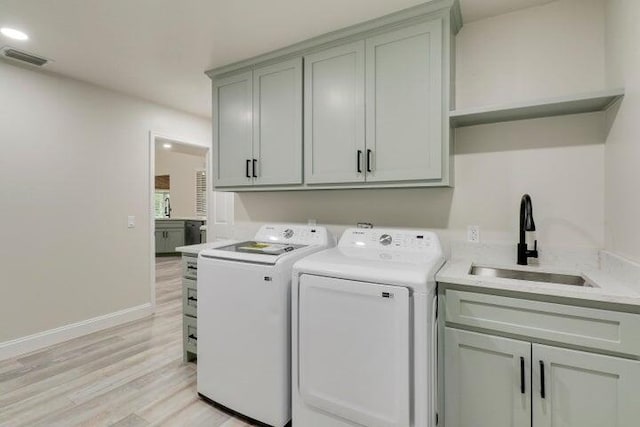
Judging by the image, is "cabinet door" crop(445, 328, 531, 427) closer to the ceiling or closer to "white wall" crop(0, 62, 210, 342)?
the ceiling

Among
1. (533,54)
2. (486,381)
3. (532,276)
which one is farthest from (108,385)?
(533,54)

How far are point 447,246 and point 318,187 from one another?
3.12ft

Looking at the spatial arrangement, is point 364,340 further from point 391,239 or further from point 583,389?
point 583,389

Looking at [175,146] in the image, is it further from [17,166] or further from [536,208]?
[536,208]

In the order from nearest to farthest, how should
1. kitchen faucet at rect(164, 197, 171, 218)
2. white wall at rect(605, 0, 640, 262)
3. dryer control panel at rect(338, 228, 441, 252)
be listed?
white wall at rect(605, 0, 640, 262), dryer control panel at rect(338, 228, 441, 252), kitchen faucet at rect(164, 197, 171, 218)

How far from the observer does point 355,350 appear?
1.55 metres

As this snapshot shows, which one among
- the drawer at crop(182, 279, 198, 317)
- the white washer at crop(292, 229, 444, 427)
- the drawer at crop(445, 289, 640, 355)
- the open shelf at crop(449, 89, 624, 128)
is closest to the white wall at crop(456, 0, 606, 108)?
the open shelf at crop(449, 89, 624, 128)

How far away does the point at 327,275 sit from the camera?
1637 mm

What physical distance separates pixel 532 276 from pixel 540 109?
92 centimetres

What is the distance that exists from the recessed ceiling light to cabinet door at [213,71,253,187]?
1.27 m

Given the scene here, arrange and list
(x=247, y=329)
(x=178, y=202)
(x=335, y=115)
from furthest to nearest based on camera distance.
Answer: (x=178, y=202) → (x=335, y=115) → (x=247, y=329)

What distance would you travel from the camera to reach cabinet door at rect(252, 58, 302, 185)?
2.28 meters

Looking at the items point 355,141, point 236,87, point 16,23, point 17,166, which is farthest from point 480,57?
point 17,166

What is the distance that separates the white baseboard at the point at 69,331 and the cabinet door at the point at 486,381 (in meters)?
3.25
